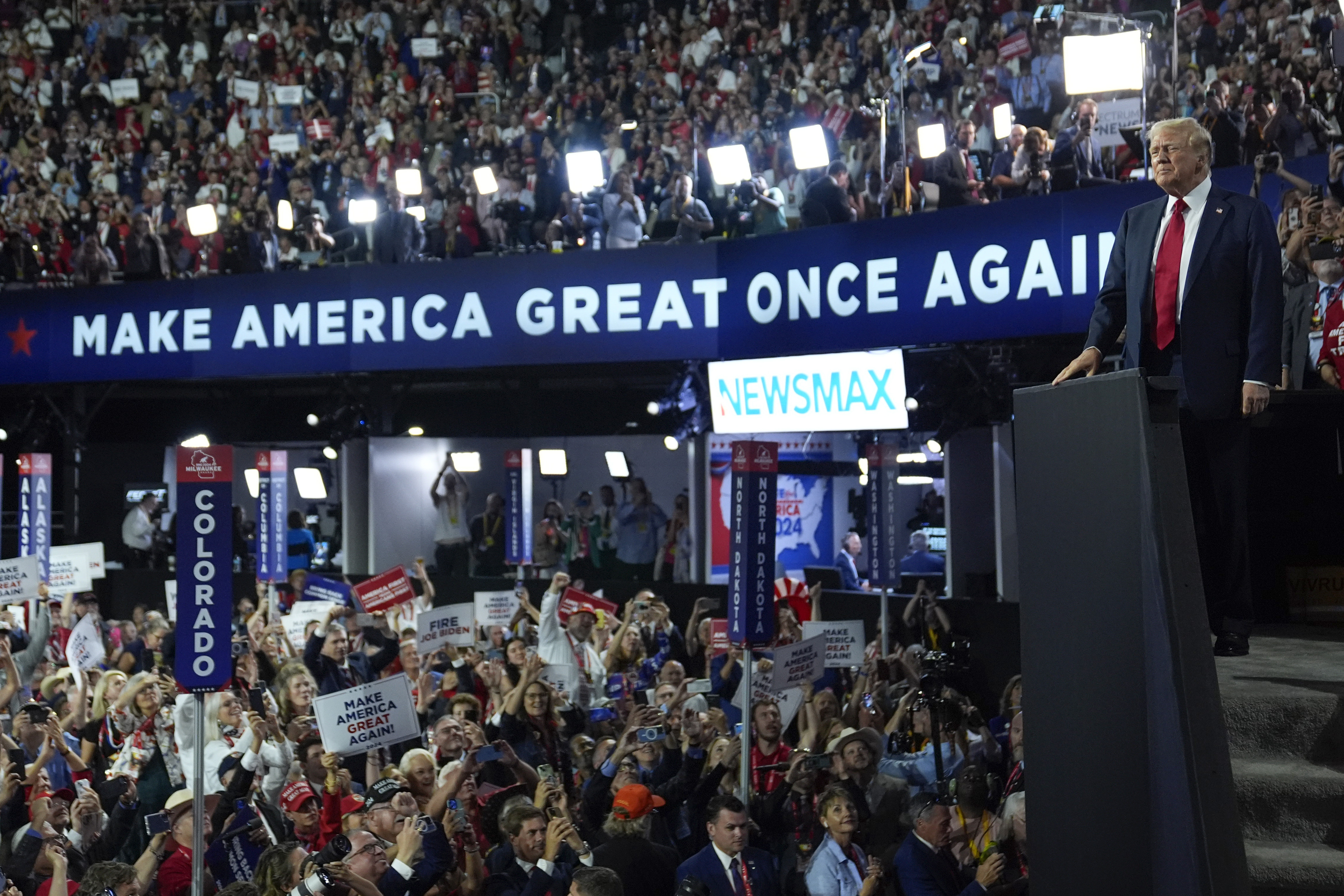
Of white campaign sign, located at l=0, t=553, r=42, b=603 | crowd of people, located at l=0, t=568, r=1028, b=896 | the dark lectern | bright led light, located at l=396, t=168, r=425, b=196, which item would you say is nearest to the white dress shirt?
the dark lectern

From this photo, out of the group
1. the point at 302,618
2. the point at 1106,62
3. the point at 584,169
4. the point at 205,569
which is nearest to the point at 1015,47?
the point at 1106,62

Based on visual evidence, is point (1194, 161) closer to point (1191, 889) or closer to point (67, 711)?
point (1191, 889)

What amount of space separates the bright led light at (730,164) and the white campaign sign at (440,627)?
477 centimetres

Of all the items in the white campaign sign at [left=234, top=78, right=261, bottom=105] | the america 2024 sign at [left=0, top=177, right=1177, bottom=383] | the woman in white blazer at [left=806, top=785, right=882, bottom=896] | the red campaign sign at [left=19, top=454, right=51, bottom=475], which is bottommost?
the woman in white blazer at [left=806, top=785, right=882, bottom=896]

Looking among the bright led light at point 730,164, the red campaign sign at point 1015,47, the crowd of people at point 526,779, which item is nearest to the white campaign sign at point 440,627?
the crowd of people at point 526,779

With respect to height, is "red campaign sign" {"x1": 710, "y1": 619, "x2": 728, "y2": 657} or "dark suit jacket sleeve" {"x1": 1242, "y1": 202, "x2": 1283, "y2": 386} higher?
"dark suit jacket sleeve" {"x1": 1242, "y1": 202, "x2": 1283, "y2": 386}

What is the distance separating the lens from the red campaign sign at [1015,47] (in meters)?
12.6

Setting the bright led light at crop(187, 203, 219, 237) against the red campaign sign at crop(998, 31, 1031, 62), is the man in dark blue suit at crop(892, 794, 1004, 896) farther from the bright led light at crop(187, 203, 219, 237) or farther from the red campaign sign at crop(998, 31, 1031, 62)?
the bright led light at crop(187, 203, 219, 237)

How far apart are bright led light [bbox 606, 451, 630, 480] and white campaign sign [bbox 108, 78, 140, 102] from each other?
8.96 metres

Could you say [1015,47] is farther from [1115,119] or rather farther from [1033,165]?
[1115,119]

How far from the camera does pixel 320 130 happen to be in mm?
19250

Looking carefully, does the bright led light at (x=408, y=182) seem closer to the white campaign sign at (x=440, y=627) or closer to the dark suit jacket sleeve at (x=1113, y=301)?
the white campaign sign at (x=440, y=627)

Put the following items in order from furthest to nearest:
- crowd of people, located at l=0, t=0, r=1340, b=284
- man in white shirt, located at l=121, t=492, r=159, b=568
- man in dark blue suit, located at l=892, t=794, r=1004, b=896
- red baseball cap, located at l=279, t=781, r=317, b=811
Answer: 1. man in white shirt, located at l=121, t=492, r=159, b=568
2. crowd of people, located at l=0, t=0, r=1340, b=284
3. red baseball cap, located at l=279, t=781, r=317, b=811
4. man in dark blue suit, located at l=892, t=794, r=1004, b=896

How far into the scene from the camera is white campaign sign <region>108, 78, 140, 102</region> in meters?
21.3
